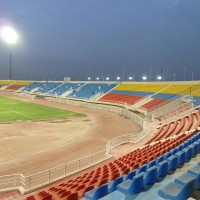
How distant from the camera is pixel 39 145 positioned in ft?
83.9

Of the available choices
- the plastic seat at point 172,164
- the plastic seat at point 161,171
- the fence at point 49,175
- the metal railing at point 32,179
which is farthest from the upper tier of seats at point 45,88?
the plastic seat at point 161,171

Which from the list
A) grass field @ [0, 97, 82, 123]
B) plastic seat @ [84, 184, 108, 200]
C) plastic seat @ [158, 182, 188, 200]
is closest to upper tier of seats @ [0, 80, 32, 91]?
grass field @ [0, 97, 82, 123]

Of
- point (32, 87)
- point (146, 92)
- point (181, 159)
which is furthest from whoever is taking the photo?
point (32, 87)

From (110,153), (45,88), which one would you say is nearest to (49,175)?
(110,153)

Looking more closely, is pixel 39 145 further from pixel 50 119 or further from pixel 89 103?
pixel 89 103

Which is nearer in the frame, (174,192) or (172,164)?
(174,192)

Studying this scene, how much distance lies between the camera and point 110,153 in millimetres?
21312

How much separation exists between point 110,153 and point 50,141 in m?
8.49

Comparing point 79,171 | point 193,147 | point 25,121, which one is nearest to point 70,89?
point 25,121

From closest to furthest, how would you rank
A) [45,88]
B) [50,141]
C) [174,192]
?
[174,192] → [50,141] → [45,88]

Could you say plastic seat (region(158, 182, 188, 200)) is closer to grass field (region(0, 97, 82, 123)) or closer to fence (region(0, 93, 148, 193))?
fence (region(0, 93, 148, 193))

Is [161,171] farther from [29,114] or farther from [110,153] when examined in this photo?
[29,114]

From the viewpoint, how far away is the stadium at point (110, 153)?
21.2 ft

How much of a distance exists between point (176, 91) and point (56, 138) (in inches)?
1241
